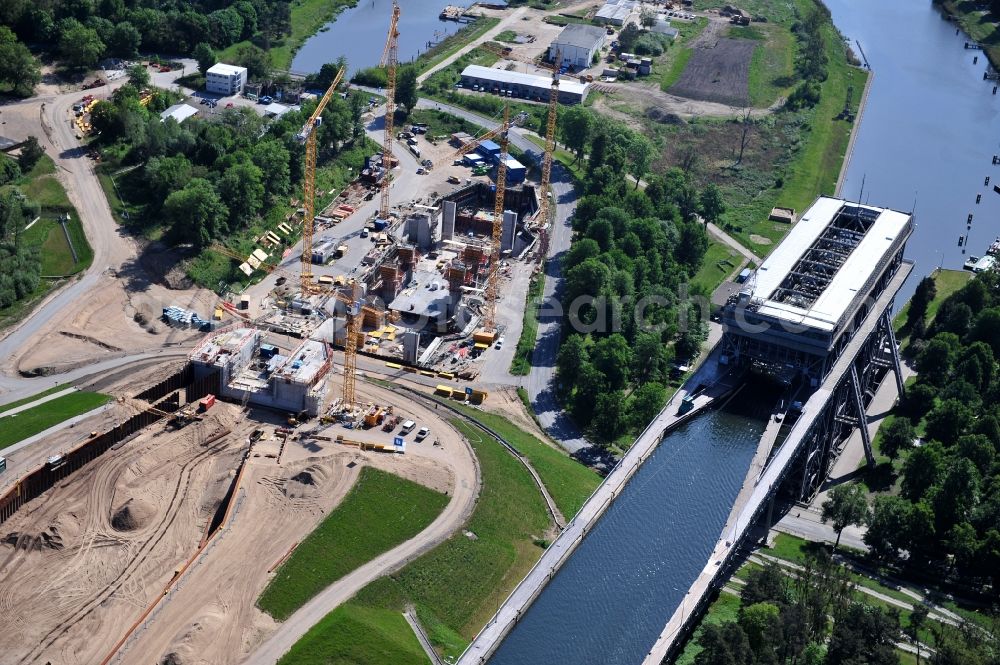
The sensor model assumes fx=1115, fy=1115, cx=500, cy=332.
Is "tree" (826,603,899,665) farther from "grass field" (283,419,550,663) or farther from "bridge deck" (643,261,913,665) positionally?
"grass field" (283,419,550,663)

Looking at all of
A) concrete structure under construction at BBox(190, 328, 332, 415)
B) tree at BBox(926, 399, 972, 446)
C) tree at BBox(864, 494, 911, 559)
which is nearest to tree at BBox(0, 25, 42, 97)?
concrete structure under construction at BBox(190, 328, 332, 415)

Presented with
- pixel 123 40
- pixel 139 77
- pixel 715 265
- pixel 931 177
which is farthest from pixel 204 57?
pixel 931 177

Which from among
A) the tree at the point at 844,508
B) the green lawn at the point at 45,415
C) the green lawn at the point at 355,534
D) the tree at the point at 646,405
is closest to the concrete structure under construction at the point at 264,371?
the green lawn at the point at 45,415

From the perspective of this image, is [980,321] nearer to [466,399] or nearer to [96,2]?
[466,399]

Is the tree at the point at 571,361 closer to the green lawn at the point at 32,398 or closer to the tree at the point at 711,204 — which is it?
the green lawn at the point at 32,398

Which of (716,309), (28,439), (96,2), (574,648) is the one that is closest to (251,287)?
(28,439)

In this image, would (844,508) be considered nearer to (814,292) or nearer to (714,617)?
(714,617)
